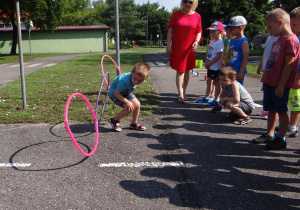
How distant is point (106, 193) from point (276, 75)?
8.24ft

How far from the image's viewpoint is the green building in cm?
4119

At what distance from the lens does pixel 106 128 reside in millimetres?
4785

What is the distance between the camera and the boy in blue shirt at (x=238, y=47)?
523cm

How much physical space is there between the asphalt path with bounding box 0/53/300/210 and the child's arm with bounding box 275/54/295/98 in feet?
2.54

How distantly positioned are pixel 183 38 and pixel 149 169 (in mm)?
3874

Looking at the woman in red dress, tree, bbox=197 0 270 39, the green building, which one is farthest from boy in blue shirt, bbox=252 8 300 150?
the green building

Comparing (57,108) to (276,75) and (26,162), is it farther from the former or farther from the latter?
(276,75)

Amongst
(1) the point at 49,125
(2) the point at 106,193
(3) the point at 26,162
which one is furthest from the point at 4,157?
(2) the point at 106,193

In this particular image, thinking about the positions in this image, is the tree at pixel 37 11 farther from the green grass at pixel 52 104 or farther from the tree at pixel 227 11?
the green grass at pixel 52 104

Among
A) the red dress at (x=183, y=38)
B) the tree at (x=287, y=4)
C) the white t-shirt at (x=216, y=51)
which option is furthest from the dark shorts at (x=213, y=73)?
the tree at (x=287, y=4)

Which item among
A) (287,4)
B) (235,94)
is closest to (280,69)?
(235,94)

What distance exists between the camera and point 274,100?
151 inches

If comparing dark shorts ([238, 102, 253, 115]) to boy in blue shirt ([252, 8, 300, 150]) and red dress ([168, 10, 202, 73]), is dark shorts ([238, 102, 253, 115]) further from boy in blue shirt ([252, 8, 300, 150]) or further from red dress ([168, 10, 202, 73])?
red dress ([168, 10, 202, 73])

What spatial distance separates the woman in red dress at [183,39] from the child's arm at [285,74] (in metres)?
2.98
